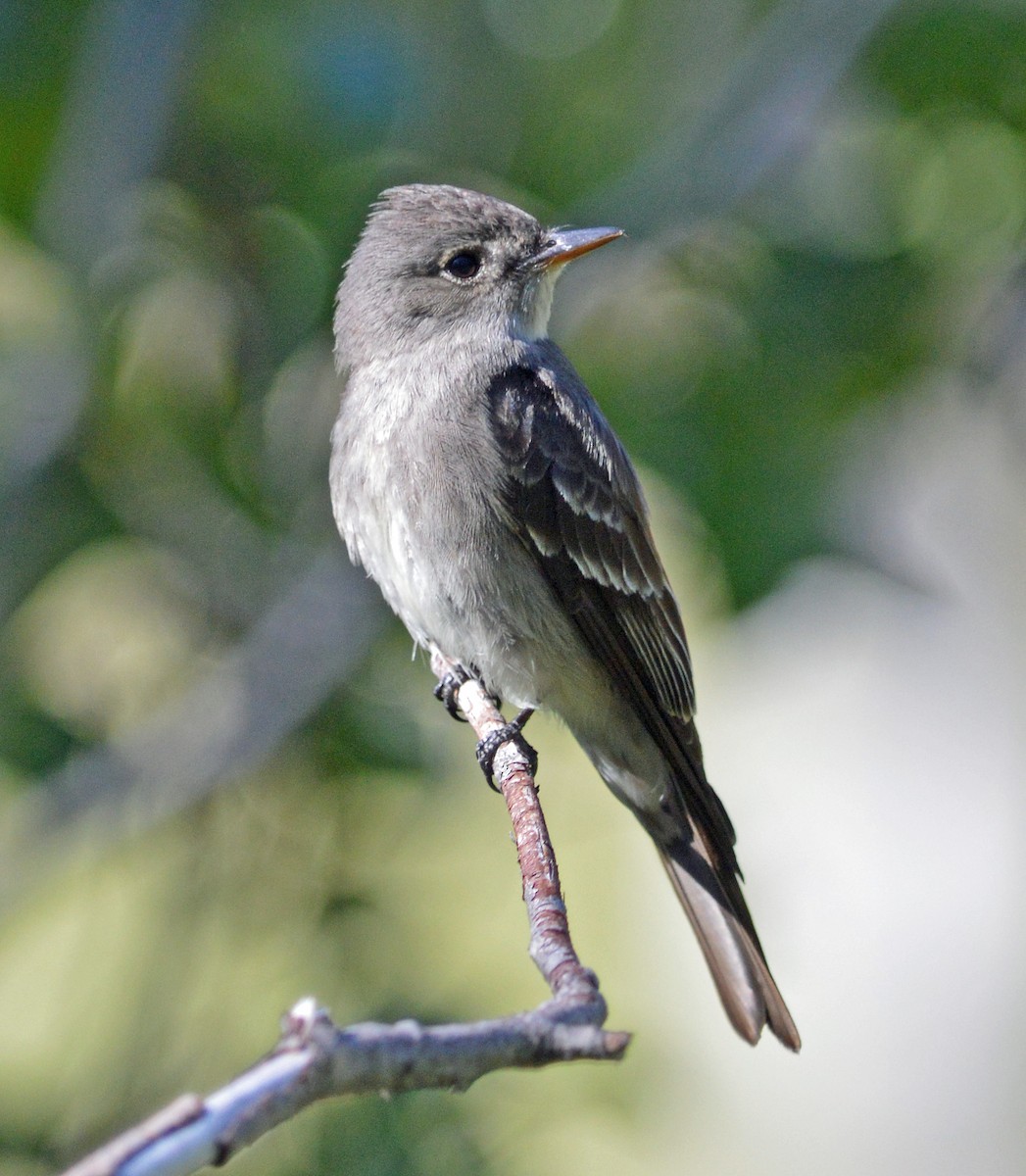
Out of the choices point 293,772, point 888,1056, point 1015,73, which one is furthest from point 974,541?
point 293,772

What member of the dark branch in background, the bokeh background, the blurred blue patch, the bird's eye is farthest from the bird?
the dark branch in background

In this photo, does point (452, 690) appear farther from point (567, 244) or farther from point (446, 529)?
point (567, 244)

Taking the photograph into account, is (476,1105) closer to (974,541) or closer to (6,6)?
(6,6)

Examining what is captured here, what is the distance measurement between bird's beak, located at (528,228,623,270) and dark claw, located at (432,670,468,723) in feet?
3.20

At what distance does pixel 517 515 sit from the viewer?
3.39 m

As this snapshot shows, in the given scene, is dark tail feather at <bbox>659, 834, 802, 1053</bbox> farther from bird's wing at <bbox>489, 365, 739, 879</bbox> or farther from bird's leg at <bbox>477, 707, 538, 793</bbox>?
bird's leg at <bbox>477, 707, 538, 793</bbox>

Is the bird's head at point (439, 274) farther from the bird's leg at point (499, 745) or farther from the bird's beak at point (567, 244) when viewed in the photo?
the bird's leg at point (499, 745)

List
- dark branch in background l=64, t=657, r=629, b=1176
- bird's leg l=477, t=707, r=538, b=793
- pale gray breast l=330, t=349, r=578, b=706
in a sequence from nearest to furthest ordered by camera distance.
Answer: dark branch in background l=64, t=657, r=629, b=1176
bird's leg l=477, t=707, r=538, b=793
pale gray breast l=330, t=349, r=578, b=706

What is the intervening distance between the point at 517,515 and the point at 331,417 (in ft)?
2.31

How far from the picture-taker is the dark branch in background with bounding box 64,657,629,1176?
1.11 m

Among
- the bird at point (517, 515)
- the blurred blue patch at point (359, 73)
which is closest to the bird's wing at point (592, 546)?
the bird at point (517, 515)

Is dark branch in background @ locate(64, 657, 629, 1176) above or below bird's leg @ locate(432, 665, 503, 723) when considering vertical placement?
above

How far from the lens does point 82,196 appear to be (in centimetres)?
338

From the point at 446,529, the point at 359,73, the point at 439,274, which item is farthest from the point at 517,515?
the point at 359,73
